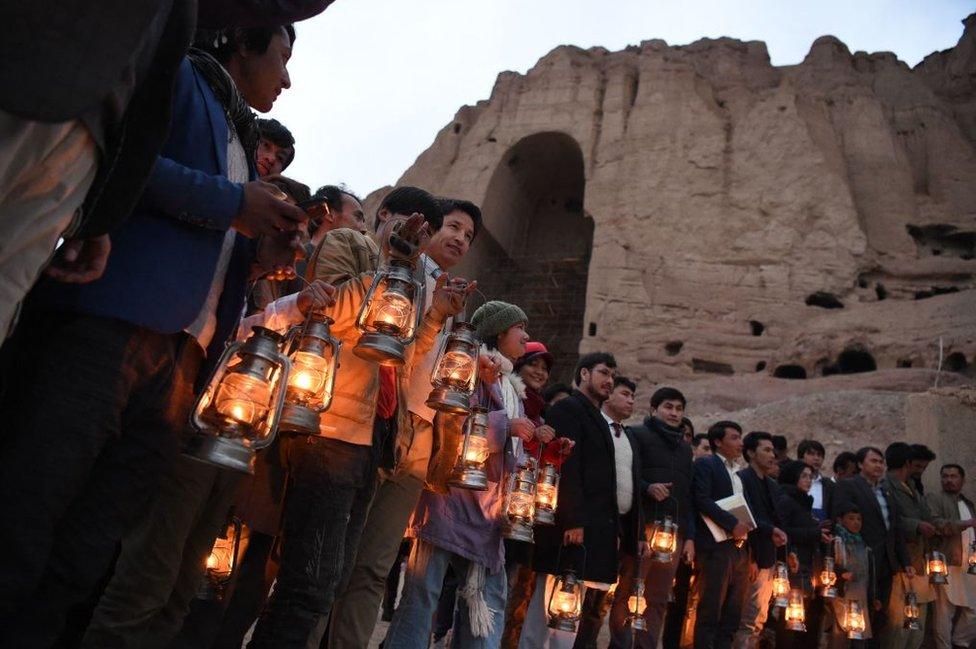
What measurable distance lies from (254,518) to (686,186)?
22.0 meters

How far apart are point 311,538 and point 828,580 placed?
17.5ft

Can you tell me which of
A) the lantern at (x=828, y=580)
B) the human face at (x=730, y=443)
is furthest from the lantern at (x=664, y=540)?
the lantern at (x=828, y=580)

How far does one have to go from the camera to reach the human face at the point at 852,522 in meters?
6.59

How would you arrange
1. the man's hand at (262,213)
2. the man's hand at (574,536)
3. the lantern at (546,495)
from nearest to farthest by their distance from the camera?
the man's hand at (262,213), the lantern at (546,495), the man's hand at (574,536)

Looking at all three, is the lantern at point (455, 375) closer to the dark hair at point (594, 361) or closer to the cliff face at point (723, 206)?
the dark hair at point (594, 361)

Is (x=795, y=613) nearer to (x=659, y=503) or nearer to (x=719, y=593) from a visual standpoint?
(x=719, y=593)

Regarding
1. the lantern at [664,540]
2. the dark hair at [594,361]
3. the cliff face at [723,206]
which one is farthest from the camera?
the cliff face at [723,206]

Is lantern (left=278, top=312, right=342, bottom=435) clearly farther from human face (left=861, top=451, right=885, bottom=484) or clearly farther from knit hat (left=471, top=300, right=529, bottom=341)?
human face (left=861, top=451, right=885, bottom=484)

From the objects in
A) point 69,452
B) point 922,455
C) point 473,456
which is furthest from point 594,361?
point 922,455

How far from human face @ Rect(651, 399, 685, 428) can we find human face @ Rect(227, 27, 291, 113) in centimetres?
404

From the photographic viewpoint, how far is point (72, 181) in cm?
128

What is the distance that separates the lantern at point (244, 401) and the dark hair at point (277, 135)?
212 centimetres

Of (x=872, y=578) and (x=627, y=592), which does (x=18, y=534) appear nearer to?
(x=627, y=592)

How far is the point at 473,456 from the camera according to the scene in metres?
3.11
